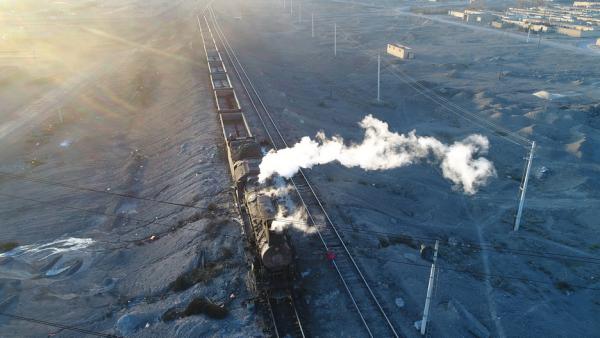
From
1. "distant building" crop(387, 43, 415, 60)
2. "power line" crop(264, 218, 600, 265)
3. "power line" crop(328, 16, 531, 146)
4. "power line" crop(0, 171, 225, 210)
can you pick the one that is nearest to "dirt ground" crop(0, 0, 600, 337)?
"power line" crop(264, 218, 600, 265)

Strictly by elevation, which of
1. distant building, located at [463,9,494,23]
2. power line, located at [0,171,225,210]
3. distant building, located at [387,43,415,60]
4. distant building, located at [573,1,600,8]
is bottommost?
power line, located at [0,171,225,210]

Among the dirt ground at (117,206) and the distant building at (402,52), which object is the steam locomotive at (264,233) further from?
the distant building at (402,52)

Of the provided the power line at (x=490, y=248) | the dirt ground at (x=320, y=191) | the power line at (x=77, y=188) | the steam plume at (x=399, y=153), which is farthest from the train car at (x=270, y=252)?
the power line at (x=77, y=188)

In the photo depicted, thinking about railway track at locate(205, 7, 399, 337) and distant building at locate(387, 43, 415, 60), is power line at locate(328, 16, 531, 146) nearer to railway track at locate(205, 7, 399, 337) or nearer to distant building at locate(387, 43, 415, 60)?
distant building at locate(387, 43, 415, 60)

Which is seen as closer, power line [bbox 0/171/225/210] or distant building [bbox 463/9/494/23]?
power line [bbox 0/171/225/210]

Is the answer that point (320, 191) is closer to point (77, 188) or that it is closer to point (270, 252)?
point (270, 252)

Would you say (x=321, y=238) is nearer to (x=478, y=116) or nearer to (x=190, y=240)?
(x=190, y=240)


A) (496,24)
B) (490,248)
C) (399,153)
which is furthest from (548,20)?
(490,248)
